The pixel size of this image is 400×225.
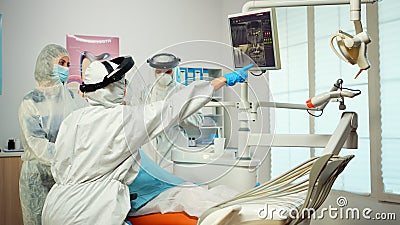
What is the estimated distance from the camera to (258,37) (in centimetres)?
206

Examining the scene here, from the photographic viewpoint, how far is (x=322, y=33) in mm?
3523

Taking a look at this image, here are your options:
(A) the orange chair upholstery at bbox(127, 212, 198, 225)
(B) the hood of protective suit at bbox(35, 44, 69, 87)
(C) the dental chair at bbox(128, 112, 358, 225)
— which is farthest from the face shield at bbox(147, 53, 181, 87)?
(B) the hood of protective suit at bbox(35, 44, 69, 87)

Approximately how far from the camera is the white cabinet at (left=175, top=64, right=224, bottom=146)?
181 cm

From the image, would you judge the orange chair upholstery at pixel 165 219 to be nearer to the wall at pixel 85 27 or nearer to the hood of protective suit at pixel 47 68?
the hood of protective suit at pixel 47 68

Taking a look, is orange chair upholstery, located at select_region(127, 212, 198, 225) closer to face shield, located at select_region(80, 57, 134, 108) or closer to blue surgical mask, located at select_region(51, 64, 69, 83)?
face shield, located at select_region(80, 57, 134, 108)

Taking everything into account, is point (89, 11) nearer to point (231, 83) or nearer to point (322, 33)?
point (322, 33)

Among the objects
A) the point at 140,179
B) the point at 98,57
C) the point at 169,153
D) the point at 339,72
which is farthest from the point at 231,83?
the point at 98,57

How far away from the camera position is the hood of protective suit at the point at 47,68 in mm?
3340

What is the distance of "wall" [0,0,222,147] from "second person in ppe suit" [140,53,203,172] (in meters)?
2.40

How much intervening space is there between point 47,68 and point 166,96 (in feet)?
5.84

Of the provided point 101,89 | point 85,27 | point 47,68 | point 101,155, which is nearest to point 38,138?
point 47,68

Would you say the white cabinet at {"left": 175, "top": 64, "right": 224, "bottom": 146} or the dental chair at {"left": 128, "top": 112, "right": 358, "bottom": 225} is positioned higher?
the white cabinet at {"left": 175, "top": 64, "right": 224, "bottom": 146}

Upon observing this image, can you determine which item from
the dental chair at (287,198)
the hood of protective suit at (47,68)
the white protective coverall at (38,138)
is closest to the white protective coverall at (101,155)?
the dental chair at (287,198)

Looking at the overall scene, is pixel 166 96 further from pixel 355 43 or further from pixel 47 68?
pixel 47 68
